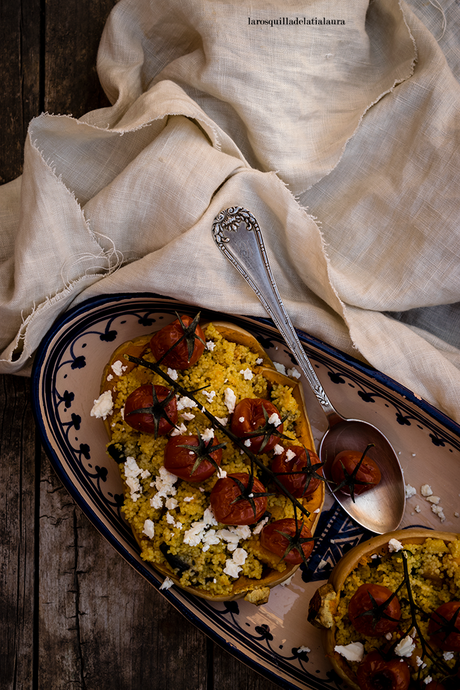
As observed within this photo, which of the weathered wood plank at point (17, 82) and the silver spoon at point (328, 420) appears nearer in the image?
the silver spoon at point (328, 420)

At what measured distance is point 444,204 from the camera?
66.0 inches

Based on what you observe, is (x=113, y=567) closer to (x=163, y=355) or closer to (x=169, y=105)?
(x=163, y=355)

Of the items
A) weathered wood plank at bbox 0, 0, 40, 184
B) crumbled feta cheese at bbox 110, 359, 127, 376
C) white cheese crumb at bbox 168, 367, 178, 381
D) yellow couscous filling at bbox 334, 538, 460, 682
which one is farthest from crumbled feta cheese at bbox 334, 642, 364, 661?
weathered wood plank at bbox 0, 0, 40, 184

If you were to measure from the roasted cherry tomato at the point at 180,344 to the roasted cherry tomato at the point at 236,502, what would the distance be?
40cm

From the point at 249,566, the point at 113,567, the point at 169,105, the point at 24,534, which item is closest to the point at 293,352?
the point at 249,566

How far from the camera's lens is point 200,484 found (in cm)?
162

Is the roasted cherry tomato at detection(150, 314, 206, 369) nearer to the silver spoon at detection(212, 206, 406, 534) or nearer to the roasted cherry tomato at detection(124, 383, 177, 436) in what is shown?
the roasted cherry tomato at detection(124, 383, 177, 436)

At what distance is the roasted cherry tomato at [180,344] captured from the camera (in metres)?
1.56

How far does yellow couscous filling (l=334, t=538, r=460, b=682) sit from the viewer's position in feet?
5.07

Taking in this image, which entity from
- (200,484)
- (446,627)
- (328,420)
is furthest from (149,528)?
(446,627)

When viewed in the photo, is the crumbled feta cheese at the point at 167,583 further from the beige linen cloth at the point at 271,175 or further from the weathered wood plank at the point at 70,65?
the weathered wood plank at the point at 70,65

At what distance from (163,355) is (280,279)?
1.73ft

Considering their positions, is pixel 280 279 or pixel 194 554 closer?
pixel 194 554

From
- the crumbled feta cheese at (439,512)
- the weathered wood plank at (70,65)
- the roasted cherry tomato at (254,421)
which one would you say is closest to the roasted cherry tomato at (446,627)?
the crumbled feta cheese at (439,512)
